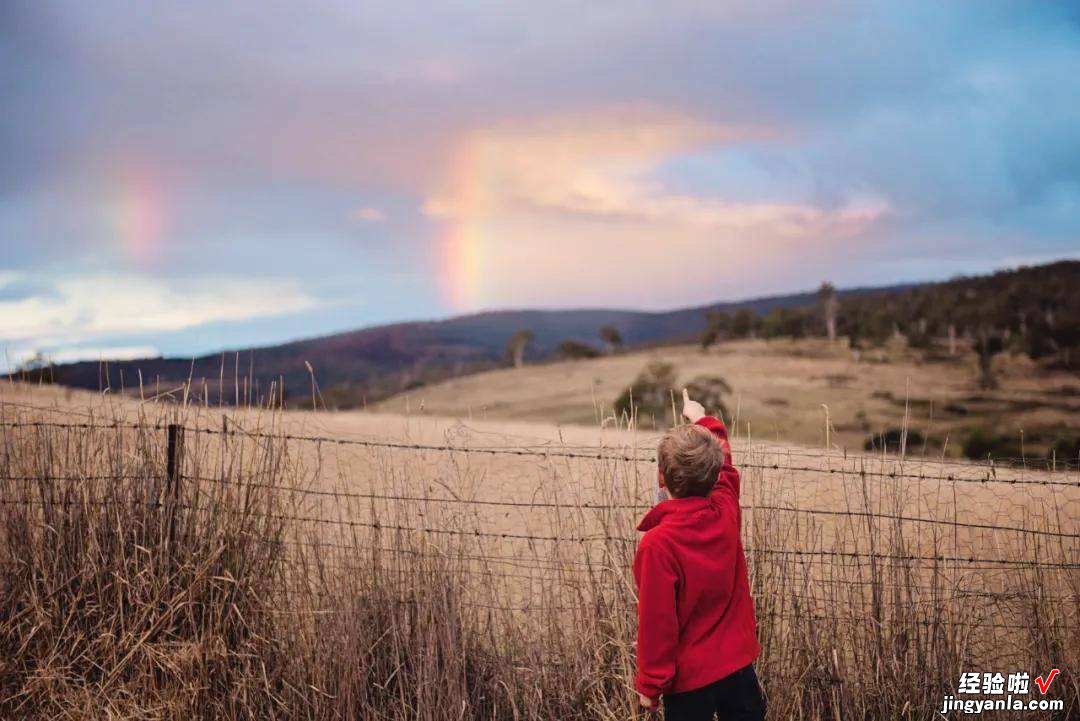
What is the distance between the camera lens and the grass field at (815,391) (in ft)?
115

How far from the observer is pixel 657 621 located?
307 cm

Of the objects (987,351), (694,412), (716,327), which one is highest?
(716,327)

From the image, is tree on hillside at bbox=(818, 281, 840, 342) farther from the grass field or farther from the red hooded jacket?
the red hooded jacket

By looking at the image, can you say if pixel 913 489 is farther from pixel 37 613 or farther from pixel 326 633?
pixel 37 613

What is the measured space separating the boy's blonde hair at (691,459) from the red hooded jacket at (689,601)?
0.07 m

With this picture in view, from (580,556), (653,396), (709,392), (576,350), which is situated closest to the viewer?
(580,556)

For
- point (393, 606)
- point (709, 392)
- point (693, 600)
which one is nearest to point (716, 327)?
point (709, 392)

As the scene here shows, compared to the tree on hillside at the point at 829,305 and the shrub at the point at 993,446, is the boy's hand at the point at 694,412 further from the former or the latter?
the tree on hillside at the point at 829,305

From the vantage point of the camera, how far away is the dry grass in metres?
4.48

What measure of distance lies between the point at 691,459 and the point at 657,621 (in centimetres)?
56

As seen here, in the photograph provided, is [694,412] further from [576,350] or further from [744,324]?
[576,350]

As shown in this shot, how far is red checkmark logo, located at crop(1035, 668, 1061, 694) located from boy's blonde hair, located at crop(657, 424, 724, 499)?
271 cm

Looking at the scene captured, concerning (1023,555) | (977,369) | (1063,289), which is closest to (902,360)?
(977,369)

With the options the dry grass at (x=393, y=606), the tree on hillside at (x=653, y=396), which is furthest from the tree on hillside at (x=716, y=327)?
the dry grass at (x=393, y=606)
